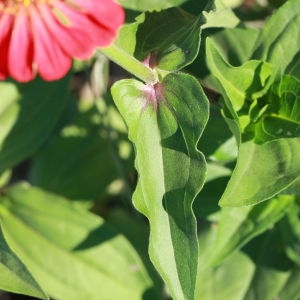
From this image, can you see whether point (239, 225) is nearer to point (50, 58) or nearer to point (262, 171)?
point (262, 171)

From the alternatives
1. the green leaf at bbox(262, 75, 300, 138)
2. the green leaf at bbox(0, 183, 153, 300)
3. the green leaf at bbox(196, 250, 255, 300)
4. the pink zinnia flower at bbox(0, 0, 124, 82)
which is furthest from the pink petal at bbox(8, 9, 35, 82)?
the green leaf at bbox(196, 250, 255, 300)

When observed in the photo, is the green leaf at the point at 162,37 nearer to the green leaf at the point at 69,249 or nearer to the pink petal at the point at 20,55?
the pink petal at the point at 20,55

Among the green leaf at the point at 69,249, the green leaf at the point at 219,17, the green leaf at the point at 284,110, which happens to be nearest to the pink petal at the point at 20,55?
the green leaf at the point at 219,17

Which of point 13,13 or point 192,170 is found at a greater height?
point 13,13

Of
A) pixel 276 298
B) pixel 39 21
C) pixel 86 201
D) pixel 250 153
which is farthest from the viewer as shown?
pixel 86 201

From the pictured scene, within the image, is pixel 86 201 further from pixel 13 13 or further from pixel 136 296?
pixel 13 13

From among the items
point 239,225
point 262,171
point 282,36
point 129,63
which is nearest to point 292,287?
point 239,225

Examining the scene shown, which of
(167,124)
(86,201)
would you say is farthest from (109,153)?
(167,124)
